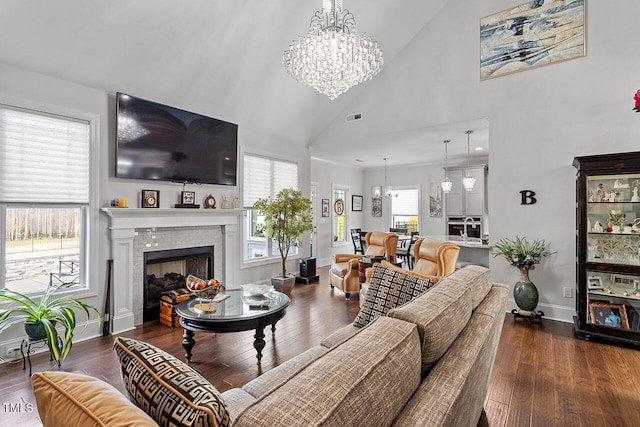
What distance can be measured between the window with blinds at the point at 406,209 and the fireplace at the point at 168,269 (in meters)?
6.01

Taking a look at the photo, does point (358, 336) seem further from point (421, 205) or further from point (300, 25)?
point (421, 205)

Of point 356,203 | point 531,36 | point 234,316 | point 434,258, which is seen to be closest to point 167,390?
point 234,316

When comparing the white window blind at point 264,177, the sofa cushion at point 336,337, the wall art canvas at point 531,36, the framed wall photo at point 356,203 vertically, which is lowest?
the sofa cushion at point 336,337

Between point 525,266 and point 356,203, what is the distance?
6023 mm

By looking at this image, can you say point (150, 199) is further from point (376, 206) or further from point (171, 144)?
point (376, 206)

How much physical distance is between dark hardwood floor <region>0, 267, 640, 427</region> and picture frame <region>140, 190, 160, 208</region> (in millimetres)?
1476

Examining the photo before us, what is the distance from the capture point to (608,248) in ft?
11.9

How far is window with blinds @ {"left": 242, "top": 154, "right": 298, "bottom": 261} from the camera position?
18.6 feet

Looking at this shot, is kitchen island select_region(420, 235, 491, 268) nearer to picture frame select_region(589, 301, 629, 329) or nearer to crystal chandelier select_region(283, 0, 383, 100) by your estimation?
picture frame select_region(589, 301, 629, 329)

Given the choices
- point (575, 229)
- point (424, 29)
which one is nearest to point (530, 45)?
point (424, 29)

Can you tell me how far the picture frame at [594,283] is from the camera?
3615 mm

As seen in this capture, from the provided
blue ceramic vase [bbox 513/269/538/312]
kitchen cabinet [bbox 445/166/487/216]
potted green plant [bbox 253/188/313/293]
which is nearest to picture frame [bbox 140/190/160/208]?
potted green plant [bbox 253/188/313/293]

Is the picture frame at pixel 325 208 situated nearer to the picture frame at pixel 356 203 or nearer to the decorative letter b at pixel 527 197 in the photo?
the picture frame at pixel 356 203

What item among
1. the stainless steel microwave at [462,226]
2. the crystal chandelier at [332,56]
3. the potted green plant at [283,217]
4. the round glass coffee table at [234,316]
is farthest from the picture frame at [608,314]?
the stainless steel microwave at [462,226]
